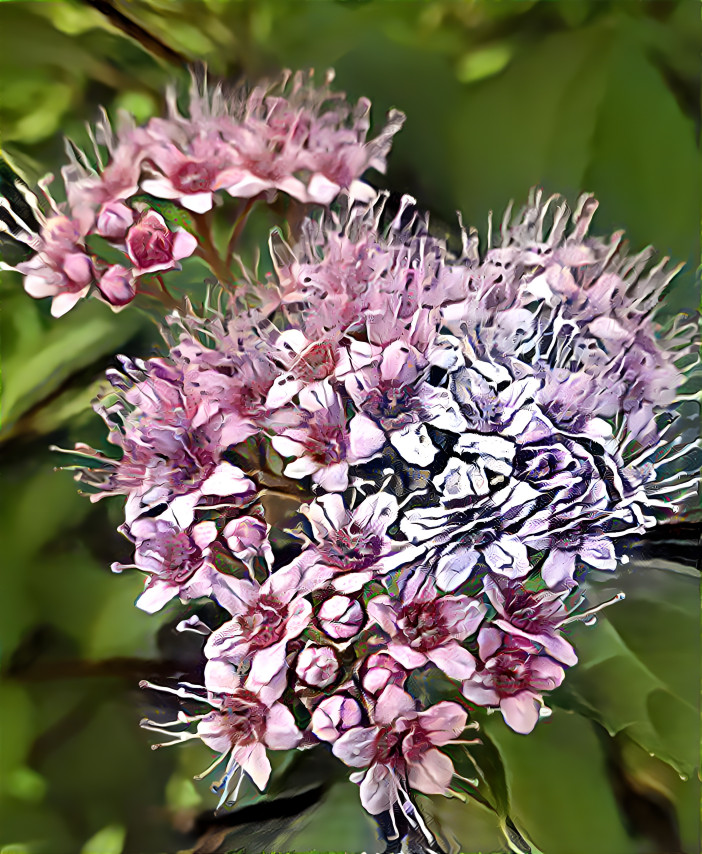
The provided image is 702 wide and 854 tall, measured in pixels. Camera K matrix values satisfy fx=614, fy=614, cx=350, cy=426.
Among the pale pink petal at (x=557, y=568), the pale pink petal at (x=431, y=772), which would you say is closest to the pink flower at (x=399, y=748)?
the pale pink petal at (x=431, y=772)

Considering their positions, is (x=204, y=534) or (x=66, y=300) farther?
(x=66, y=300)

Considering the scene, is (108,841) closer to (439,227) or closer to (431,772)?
(431,772)

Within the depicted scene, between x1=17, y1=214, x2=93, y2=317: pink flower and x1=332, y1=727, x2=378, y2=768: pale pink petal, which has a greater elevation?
x1=17, y1=214, x2=93, y2=317: pink flower

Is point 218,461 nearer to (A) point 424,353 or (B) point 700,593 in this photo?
(A) point 424,353

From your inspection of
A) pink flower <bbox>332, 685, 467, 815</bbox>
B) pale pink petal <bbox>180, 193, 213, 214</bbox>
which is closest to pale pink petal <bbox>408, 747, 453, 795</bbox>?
pink flower <bbox>332, 685, 467, 815</bbox>

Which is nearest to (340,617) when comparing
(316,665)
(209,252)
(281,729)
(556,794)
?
(316,665)

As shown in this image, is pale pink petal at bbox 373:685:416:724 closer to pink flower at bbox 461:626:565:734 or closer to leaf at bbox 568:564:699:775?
pink flower at bbox 461:626:565:734

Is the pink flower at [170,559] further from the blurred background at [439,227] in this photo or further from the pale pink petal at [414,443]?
the pale pink petal at [414,443]

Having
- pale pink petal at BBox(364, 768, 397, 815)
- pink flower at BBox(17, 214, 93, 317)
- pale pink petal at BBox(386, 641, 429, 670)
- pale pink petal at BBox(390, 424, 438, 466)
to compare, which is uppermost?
pink flower at BBox(17, 214, 93, 317)
